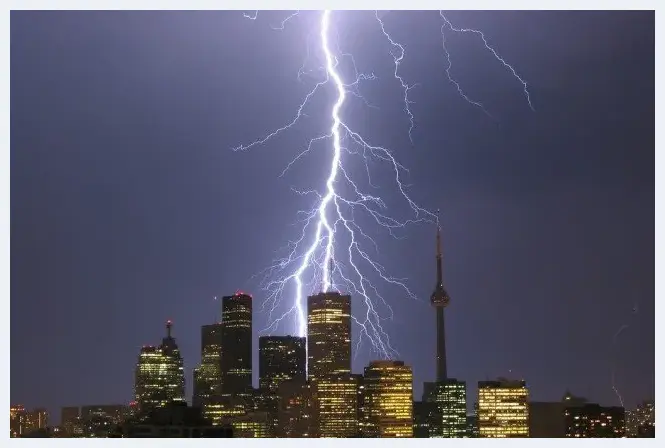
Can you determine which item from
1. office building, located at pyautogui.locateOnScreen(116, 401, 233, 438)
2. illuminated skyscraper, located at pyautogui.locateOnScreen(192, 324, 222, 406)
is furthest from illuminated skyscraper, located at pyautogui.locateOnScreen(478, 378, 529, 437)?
office building, located at pyautogui.locateOnScreen(116, 401, 233, 438)

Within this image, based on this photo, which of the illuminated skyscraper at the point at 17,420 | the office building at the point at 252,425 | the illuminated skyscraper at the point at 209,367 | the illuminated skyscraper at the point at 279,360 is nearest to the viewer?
the illuminated skyscraper at the point at 17,420

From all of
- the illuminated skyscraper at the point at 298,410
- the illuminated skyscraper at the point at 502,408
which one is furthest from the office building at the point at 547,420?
the illuminated skyscraper at the point at 298,410

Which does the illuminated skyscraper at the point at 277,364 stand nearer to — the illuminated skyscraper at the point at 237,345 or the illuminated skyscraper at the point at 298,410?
the illuminated skyscraper at the point at 298,410

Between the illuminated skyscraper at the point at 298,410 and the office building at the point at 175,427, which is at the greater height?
the illuminated skyscraper at the point at 298,410

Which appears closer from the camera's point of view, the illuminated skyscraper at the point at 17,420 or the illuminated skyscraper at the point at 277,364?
the illuminated skyscraper at the point at 17,420

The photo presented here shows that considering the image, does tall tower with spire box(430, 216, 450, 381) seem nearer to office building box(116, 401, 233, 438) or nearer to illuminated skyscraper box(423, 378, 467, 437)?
illuminated skyscraper box(423, 378, 467, 437)

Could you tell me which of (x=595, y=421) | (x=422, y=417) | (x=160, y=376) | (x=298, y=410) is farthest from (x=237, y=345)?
(x=595, y=421)
